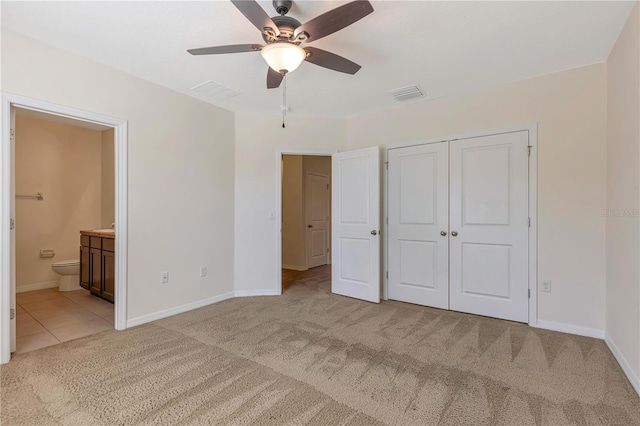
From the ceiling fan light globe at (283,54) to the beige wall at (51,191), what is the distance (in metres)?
4.52

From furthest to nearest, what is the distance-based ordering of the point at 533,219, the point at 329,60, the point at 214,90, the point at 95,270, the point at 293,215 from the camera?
the point at 293,215 → the point at 95,270 → the point at 214,90 → the point at 533,219 → the point at 329,60

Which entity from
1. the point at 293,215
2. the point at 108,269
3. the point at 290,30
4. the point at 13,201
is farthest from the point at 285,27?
the point at 293,215

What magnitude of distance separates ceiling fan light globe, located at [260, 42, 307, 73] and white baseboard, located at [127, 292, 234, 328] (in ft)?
9.21

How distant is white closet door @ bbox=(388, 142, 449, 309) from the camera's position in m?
3.58

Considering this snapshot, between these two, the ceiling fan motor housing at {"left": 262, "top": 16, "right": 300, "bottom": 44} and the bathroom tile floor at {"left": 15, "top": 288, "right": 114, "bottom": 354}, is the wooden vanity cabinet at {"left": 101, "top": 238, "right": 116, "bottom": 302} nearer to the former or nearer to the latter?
the bathroom tile floor at {"left": 15, "top": 288, "right": 114, "bottom": 354}

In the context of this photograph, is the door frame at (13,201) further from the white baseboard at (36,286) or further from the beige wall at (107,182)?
the white baseboard at (36,286)

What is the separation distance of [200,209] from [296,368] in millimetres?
2319

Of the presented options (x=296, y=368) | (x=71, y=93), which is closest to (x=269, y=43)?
(x=71, y=93)

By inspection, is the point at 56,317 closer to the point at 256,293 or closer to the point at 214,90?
the point at 256,293

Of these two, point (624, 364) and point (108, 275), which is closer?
point (624, 364)

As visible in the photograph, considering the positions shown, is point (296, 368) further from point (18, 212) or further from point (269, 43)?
point (18, 212)

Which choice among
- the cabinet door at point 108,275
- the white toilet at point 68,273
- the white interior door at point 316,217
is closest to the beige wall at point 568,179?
the white interior door at point 316,217

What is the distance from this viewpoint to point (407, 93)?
347cm

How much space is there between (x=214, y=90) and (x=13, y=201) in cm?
206
